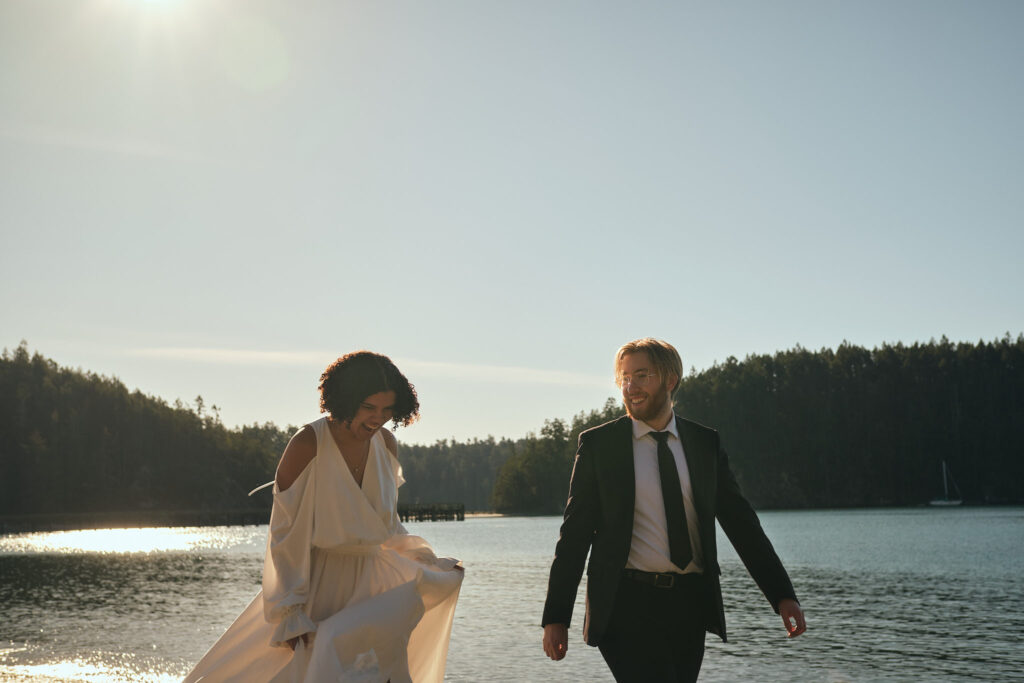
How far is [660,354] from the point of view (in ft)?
Answer: 13.9

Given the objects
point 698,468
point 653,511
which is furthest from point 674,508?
point 698,468

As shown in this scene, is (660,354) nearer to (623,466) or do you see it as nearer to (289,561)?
(623,466)

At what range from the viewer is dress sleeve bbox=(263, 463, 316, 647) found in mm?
3832

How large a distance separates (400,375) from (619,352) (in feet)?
3.08

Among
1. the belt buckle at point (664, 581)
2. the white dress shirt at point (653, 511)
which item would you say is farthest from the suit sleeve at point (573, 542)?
the belt buckle at point (664, 581)

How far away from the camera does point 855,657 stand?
13500mm

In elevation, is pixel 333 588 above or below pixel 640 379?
below

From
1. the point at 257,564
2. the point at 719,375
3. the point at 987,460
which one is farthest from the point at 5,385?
the point at 987,460

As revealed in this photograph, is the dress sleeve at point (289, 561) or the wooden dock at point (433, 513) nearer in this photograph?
the dress sleeve at point (289, 561)

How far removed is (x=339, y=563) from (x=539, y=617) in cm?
1405

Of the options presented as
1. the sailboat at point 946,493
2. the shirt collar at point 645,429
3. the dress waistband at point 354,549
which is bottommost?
the dress waistband at point 354,549

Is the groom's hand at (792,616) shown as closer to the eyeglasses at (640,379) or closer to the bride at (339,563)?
the eyeglasses at (640,379)

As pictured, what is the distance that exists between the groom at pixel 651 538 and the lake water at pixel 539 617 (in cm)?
798

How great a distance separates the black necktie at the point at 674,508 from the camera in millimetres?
3961
